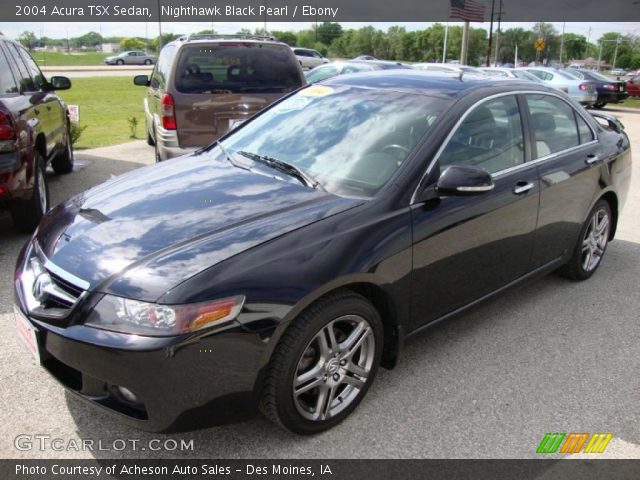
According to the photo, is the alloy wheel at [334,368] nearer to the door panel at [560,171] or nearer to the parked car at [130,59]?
the door panel at [560,171]

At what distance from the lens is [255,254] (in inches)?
99.7

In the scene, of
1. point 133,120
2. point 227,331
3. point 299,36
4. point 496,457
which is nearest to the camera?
point 227,331

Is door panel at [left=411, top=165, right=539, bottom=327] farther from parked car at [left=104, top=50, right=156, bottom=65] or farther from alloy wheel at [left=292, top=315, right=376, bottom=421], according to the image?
parked car at [left=104, top=50, right=156, bottom=65]

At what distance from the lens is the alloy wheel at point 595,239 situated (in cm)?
475

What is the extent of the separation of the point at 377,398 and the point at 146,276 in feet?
4.74

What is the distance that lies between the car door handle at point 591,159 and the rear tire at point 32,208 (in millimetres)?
4812

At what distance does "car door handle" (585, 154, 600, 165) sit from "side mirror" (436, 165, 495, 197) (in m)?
1.73

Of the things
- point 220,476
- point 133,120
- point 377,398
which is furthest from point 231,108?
point 133,120

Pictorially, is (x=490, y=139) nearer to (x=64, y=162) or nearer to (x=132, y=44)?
(x=64, y=162)

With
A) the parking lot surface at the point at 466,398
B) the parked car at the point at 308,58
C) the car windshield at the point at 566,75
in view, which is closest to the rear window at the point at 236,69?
the parking lot surface at the point at 466,398

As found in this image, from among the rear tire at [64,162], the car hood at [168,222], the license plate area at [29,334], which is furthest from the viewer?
the rear tire at [64,162]

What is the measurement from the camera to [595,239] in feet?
16.0

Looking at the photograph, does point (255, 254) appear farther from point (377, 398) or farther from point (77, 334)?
point (377, 398)
